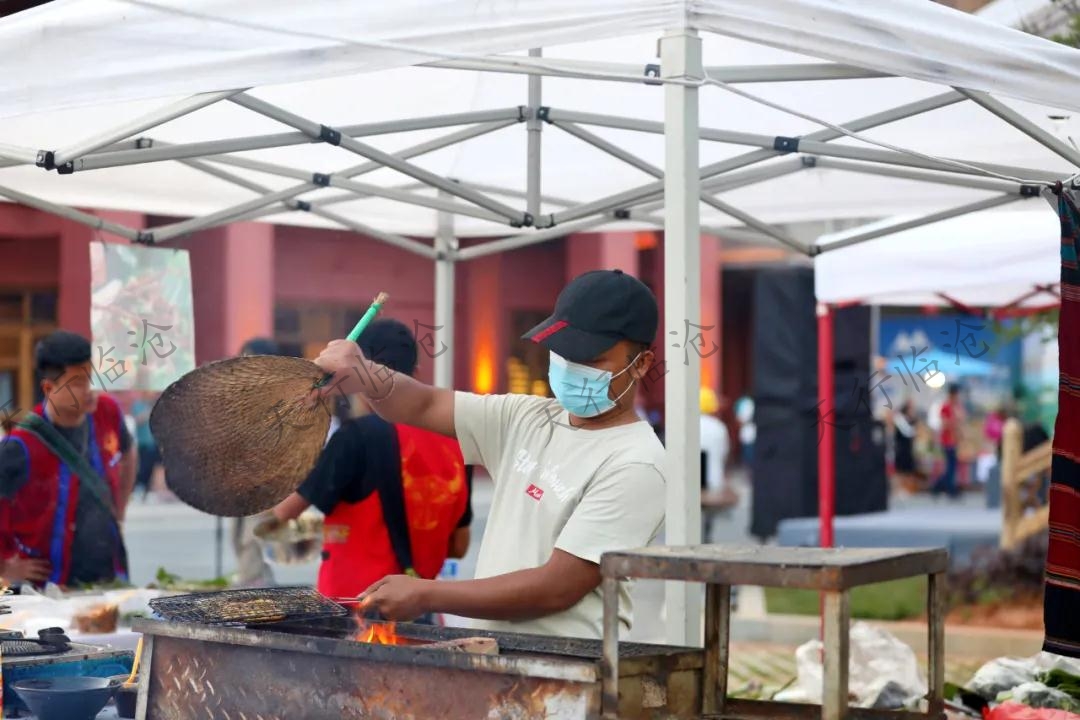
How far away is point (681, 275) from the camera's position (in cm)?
288

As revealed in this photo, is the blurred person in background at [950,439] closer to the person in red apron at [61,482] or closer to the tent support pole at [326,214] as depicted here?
the tent support pole at [326,214]

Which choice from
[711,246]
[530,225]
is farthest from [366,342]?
[711,246]

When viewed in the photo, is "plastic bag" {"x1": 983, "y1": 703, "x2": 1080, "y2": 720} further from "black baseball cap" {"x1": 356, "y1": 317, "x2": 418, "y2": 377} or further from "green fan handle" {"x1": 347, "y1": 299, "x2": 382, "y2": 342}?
"green fan handle" {"x1": 347, "y1": 299, "x2": 382, "y2": 342}

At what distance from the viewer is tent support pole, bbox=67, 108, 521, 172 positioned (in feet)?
12.5

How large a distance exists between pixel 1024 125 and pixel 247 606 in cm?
247

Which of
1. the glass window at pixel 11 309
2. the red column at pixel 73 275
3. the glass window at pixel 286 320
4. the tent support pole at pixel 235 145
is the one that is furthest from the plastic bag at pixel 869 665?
the glass window at pixel 286 320

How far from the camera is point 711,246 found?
24609 mm

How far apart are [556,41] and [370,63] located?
39 centimetres

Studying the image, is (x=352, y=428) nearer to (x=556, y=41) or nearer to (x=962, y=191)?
(x=556, y=41)

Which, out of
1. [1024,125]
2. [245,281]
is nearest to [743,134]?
[1024,125]

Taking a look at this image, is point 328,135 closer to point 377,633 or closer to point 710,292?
point 377,633

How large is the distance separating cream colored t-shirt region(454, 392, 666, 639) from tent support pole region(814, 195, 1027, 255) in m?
2.38

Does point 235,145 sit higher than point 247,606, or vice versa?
point 235,145

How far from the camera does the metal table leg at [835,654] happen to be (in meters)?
2.29
